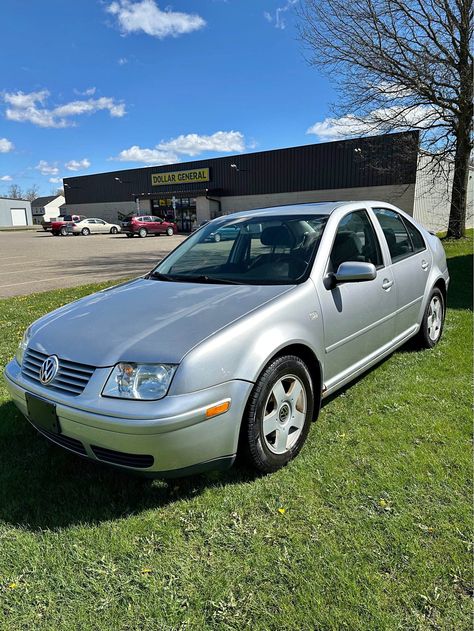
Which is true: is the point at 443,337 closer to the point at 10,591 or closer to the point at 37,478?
the point at 37,478

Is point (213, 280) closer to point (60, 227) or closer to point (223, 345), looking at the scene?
point (223, 345)

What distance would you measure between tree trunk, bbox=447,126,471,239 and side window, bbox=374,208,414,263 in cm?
1372

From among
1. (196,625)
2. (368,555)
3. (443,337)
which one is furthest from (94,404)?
(443,337)

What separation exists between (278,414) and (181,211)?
40617 mm

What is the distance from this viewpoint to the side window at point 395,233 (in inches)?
160

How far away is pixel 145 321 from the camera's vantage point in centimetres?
264

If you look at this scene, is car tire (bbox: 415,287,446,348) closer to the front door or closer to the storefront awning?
the front door

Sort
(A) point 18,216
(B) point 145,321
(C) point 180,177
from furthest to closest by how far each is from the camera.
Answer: (A) point 18,216 < (C) point 180,177 < (B) point 145,321

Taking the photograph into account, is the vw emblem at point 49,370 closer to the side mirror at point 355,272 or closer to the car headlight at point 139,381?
the car headlight at point 139,381

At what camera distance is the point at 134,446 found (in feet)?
7.25

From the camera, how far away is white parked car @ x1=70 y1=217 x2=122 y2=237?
128 ft

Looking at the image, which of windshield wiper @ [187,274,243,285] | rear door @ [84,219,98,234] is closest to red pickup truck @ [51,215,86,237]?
rear door @ [84,219,98,234]

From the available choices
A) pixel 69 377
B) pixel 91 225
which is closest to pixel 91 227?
pixel 91 225

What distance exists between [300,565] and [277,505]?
0.44 meters
